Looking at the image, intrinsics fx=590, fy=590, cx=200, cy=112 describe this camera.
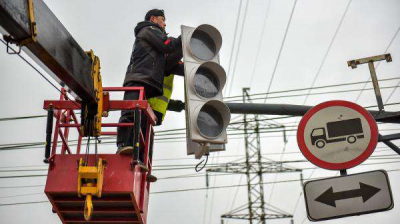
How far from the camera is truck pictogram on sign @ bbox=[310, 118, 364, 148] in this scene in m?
6.08

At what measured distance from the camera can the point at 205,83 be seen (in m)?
6.49

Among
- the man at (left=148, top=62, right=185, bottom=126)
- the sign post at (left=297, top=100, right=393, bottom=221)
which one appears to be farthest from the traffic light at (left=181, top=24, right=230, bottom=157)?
the man at (left=148, top=62, right=185, bottom=126)

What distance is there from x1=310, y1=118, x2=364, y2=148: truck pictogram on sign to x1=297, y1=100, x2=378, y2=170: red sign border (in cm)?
10

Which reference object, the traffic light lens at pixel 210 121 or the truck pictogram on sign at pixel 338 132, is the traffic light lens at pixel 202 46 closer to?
the traffic light lens at pixel 210 121

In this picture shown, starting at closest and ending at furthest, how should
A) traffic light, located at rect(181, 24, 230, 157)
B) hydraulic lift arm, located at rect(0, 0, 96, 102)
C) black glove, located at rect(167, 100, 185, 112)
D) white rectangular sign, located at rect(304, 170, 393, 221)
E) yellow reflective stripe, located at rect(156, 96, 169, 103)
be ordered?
hydraulic lift arm, located at rect(0, 0, 96, 102), white rectangular sign, located at rect(304, 170, 393, 221), traffic light, located at rect(181, 24, 230, 157), yellow reflective stripe, located at rect(156, 96, 169, 103), black glove, located at rect(167, 100, 185, 112)

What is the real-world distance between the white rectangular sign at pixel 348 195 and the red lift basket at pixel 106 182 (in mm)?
2225

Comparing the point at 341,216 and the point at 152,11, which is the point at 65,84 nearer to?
the point at 152,11

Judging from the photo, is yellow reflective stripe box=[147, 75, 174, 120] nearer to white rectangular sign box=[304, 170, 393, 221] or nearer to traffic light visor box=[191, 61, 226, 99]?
traffic light visor box=[191, 61, 226, 99]

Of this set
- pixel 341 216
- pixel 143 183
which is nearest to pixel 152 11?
pixel 143 183

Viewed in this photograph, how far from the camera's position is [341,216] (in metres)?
5.69

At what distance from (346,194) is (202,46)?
7.51 ft

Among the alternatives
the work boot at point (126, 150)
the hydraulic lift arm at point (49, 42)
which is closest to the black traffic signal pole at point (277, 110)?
the work boot at point (126, 150)

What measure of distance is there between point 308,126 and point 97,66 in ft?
8.81

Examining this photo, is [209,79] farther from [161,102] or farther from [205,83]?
[161,102]
